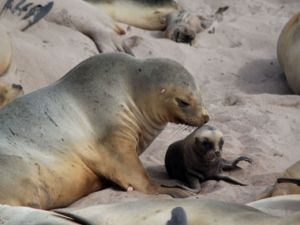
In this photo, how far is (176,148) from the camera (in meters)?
5.76

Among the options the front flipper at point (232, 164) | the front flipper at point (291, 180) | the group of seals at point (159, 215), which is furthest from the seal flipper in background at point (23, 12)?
the group of seals at point (159, 215)

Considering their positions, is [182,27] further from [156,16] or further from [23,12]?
[23,12]

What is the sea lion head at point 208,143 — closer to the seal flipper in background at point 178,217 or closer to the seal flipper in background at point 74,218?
the seal flipper in background at point 74,218

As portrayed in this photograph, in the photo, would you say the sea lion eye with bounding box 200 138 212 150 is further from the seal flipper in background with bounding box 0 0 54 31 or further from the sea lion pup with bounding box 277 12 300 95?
the seal flipper in background with bounding box 0 0 54 31

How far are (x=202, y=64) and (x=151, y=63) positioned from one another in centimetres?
264

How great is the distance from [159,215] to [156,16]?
226 inches

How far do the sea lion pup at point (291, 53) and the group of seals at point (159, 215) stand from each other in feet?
11.8

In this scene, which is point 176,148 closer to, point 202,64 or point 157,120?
point 157,120

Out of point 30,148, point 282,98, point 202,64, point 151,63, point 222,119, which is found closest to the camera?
point 30,148

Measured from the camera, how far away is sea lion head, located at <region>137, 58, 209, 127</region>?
18.4 ft

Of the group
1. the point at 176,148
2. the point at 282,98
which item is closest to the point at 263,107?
the point at 282,98

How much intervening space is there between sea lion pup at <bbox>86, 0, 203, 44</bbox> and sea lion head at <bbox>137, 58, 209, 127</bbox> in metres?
3.17

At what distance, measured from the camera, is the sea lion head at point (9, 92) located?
20.8 ft

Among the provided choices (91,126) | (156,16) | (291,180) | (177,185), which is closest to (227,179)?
(177,185)
